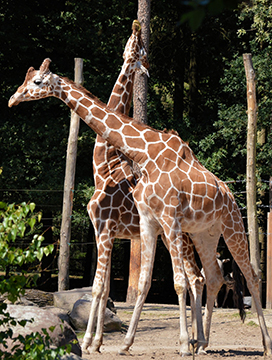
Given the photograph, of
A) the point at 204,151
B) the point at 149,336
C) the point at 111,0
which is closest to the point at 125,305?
the point at 149,336

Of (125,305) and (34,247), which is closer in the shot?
(34,247)

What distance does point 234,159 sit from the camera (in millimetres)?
16328

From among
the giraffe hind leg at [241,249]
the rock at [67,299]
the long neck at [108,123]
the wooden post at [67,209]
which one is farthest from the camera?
the wooden post at [67,209]

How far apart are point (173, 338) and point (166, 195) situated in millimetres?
2992

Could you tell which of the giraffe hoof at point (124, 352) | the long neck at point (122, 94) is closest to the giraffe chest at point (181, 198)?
the long neck at point (122, 94)

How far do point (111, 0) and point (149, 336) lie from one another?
38.2ft

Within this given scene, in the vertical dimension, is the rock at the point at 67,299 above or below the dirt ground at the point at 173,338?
above

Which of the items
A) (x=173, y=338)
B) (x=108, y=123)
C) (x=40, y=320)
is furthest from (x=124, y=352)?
(x=108, y=123)

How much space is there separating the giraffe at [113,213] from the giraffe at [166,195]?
0.24 metres

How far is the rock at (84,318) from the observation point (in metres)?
7.68

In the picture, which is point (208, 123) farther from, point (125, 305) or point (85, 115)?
point (85, 115)

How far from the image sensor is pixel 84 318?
770 centimetres

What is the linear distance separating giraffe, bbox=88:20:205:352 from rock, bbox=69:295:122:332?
1500 mm

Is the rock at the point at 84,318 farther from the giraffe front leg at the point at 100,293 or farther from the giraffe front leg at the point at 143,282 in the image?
the giraffe front leg at the point at 143,282
